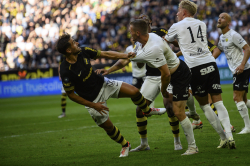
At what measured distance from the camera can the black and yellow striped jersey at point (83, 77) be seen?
15.2ft

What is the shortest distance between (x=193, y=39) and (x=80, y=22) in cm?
2438

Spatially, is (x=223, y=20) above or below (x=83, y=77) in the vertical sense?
above

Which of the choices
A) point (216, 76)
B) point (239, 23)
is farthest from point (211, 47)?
point (239, 23)

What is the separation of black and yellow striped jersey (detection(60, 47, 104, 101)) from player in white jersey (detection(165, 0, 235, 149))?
1.22m

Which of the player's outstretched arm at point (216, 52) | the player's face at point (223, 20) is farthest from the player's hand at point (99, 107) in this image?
the player's face at point (223, 20)

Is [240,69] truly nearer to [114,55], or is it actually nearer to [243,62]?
[243,62]

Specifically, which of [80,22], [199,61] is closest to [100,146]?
[199,61]

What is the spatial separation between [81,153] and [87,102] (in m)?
1.15

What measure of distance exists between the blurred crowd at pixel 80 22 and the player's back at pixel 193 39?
584 inches

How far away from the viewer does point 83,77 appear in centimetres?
472

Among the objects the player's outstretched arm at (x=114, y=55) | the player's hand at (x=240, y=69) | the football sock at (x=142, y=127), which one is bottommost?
the football sock at (x=142, y=127)

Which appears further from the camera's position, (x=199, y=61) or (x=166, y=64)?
(x=199, y=61)

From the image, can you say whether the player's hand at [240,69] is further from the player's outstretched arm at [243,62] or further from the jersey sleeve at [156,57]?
the jersey sleeve at [156,57]

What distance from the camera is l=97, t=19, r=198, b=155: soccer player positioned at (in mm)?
4293
